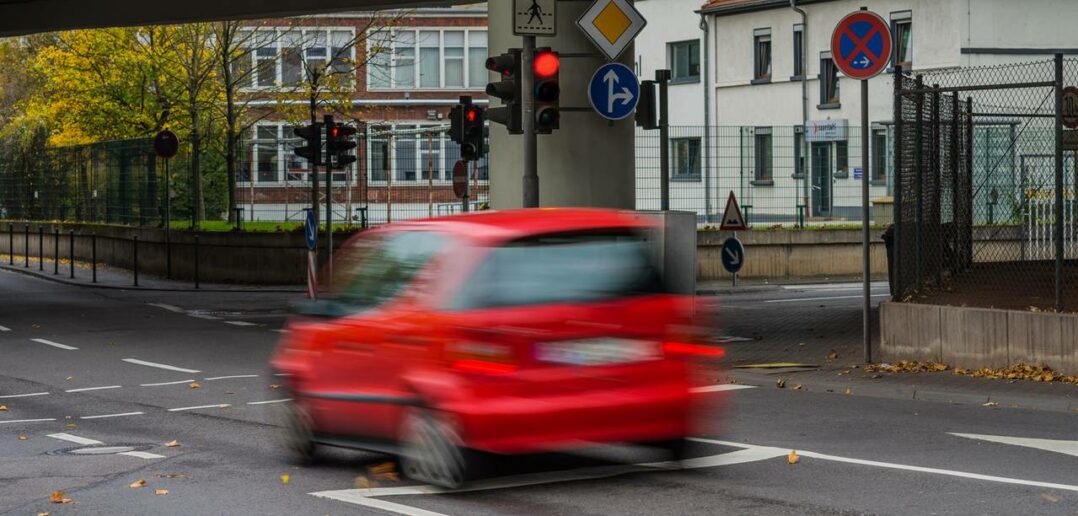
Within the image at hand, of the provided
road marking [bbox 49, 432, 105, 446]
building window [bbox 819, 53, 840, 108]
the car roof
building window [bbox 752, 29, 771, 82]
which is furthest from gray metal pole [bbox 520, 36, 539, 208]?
building window [bbox 752, 29, 771, 82]

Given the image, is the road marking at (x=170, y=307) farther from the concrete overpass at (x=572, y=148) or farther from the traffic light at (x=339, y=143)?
the concrete overpass at (x=572, y=148)

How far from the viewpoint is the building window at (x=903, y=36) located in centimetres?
5209

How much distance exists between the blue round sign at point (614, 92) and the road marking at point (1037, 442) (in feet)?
24.0

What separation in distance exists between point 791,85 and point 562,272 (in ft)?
156

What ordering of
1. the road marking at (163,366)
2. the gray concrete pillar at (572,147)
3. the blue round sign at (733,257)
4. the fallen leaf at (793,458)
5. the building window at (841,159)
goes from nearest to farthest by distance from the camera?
the fallen leaf at (793,458) < the road marking at (163,366) < the gray concrete pillar at (572,147) < the blue round sign at (733,257) < the building window at (841,159)

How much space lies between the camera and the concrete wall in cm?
1504

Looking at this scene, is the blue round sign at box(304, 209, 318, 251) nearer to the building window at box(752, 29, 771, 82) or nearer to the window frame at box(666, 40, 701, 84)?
the building window at box(752, 29, 771, 82)

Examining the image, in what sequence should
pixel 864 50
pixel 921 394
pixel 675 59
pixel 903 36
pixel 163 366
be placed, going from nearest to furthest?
pixel 921 394, pixel 864 50, pixel 163 366, pixel 903 36, pixel 675 59

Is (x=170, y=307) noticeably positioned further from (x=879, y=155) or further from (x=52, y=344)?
(x=879, y=155)

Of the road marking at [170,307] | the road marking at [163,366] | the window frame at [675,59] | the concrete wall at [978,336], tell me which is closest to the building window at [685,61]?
the window frame at [675,59]

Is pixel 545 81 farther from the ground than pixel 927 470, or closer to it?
farther from the ground

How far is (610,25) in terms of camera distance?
18766 millimetres

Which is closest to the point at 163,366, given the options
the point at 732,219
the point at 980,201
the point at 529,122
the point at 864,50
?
the point at 529,122

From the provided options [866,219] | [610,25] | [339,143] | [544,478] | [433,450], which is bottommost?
[544,478]
